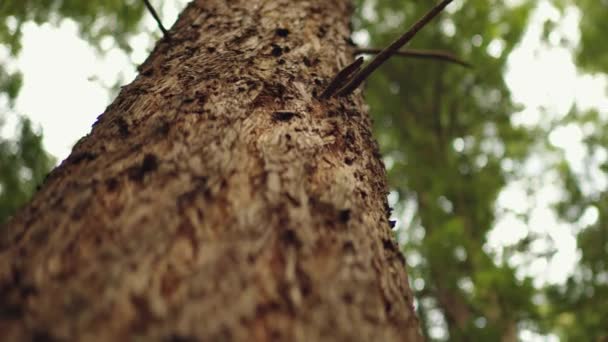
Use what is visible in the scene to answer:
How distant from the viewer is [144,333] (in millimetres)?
649

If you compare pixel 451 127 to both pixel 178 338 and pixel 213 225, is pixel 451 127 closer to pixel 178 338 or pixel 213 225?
pixel 213 225

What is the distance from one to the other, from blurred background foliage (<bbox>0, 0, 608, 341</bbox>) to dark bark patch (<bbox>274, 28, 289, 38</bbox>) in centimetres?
208

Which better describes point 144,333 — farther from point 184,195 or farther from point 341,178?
point 341,178

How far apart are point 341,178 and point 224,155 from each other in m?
0.29

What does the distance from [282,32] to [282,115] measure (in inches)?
20.6

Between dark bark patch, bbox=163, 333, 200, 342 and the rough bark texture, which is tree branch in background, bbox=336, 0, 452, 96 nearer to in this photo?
the rough bark texture

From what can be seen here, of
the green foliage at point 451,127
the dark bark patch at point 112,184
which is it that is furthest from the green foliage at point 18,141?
the green foliage at point 451,127

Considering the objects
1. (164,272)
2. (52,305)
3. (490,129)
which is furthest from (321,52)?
(490,129)

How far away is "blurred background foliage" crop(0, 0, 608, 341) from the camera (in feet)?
10.2

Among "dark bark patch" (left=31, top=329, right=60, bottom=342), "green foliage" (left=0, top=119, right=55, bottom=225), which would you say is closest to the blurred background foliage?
"green foliage" (left=0, top=119, right=55, bottom=225)

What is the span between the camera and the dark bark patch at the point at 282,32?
1.60 m

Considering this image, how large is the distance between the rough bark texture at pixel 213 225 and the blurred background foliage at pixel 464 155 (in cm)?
217

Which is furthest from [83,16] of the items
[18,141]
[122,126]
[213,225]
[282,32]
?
[213,225]

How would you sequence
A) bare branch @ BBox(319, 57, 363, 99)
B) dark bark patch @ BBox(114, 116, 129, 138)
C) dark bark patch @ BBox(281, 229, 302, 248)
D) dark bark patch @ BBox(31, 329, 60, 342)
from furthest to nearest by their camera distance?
bare branch @ BBox(319, 57, 363, 99) → dark bark patch @ BBox(114, 116, 129, 138) → dark bark patch @ BBox(281, 229, 302, 248) → dark bark patch @ BBox(31, 329, 60, 342)
